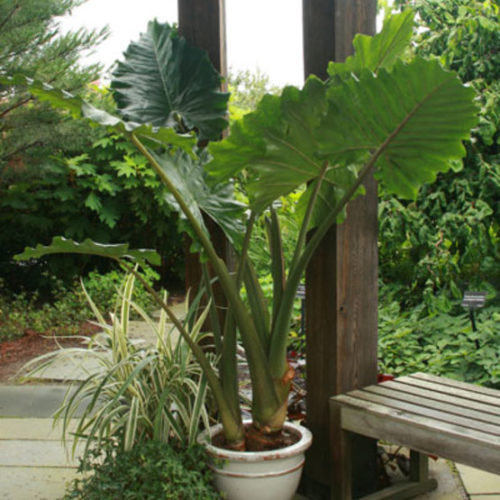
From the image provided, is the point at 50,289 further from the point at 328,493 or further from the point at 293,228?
the point at 328,493

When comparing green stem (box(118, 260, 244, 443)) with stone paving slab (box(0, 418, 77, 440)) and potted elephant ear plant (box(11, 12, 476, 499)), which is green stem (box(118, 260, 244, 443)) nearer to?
potted elephant ear plant (box(11, 12, 476, 499))

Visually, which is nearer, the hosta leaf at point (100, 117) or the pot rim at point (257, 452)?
the hosta leaf at point (100, 117)

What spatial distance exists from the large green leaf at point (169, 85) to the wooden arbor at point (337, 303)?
382mm

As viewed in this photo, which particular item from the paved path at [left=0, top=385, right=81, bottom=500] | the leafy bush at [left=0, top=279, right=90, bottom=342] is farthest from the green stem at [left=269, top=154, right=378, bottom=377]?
the leafy bush at [left=0, top=279, right=90, bottom=342]

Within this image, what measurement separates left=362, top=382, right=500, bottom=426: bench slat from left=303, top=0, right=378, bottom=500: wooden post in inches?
3.1

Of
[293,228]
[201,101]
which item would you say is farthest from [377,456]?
[293,228]

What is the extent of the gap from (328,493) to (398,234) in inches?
84.3

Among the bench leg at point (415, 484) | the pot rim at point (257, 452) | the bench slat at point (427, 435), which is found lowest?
the bench leg at point (415, 484)

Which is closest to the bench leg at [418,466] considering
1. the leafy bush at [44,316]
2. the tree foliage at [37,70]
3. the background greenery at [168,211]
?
the background greenery at [168,211]

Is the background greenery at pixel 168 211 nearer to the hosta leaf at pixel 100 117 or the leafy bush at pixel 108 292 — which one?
the leafy bush at pixel 108 292

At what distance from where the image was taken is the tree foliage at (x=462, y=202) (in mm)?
3883

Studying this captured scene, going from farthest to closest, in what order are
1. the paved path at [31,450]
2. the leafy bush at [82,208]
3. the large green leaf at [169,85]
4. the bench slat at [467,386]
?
the leafy bush at [82,208] → the paved path at [31,450] → the large green leaf at [169,85] → the bench slat at [467,386]

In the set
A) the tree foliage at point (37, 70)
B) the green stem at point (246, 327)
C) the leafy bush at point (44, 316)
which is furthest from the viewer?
the leafy bush at point (44, 316)

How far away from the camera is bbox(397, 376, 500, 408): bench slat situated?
6.97 ft
